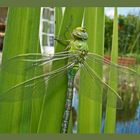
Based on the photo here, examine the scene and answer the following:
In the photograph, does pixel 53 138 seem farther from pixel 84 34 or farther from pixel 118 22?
pixel 118 22

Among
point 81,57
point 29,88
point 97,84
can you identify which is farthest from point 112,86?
point 29,88

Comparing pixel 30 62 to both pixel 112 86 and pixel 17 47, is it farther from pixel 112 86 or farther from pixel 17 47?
pixel 112 86

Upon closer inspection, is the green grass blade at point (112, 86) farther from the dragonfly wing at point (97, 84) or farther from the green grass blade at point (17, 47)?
the green grass blade at point (17, 47)

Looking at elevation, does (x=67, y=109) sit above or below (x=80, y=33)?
below

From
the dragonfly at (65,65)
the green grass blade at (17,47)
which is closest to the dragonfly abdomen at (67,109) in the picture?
the dragonfly at (65,65)

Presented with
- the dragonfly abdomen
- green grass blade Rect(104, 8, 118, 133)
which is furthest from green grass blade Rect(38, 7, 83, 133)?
green grass blade Rect(104, 8, 118, 133)

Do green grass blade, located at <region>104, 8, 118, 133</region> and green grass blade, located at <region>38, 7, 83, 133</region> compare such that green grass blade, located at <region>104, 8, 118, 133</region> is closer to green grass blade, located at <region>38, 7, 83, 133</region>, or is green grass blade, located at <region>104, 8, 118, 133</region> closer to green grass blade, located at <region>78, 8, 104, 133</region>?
green grass blade, located at <region>78, 8, 104, 133</region>

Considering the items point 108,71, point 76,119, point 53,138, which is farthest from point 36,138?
point 108,71

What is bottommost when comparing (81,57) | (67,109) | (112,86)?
(67,109)
